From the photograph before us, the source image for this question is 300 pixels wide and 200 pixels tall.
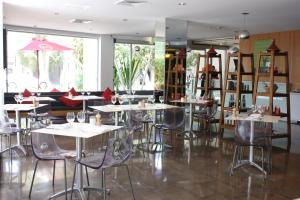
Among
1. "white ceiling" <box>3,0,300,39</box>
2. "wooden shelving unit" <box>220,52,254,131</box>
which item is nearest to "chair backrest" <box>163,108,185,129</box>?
"wooden shelving unit" <box>220,52,254,131</box>

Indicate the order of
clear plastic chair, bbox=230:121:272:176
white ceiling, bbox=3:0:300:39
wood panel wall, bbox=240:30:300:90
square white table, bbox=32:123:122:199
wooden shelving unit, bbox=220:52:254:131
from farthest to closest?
wood panel wall, bbox=240:30:300:90 < wooden shelving unit, bbox=220:52:254:131 < white ceiling, bbox=3:0:300:39 < clear plastic chair, bbox=230:121:272:176 < square white table, bbox=32:123:122:199

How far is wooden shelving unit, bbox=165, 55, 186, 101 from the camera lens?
29.2 feet

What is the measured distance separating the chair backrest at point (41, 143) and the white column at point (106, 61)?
352 inches

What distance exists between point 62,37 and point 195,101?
7091 millimetres

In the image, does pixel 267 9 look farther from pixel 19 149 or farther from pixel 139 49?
pixel 139 49

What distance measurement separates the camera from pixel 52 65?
42.1 feet

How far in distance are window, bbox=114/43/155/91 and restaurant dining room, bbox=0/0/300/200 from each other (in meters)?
0.04

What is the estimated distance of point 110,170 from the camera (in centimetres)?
502

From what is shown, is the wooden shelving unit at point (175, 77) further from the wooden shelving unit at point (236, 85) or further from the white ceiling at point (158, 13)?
the wooden shelving unit at point (236, 85)

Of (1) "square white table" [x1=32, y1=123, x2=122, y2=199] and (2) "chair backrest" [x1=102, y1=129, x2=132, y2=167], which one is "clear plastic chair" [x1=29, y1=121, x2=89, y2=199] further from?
(2) "chair backrest" [x1=102, y1=129, x2=132, y2=167]

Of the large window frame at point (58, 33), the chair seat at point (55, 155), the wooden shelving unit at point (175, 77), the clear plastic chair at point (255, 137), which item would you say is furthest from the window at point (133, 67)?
the chair seat at point (55, 155)

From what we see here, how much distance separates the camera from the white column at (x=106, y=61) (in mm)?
12891

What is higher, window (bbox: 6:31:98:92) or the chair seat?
window (bbox: 6:31:98:92)

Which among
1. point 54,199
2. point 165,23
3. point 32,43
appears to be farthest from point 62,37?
point 54,199
